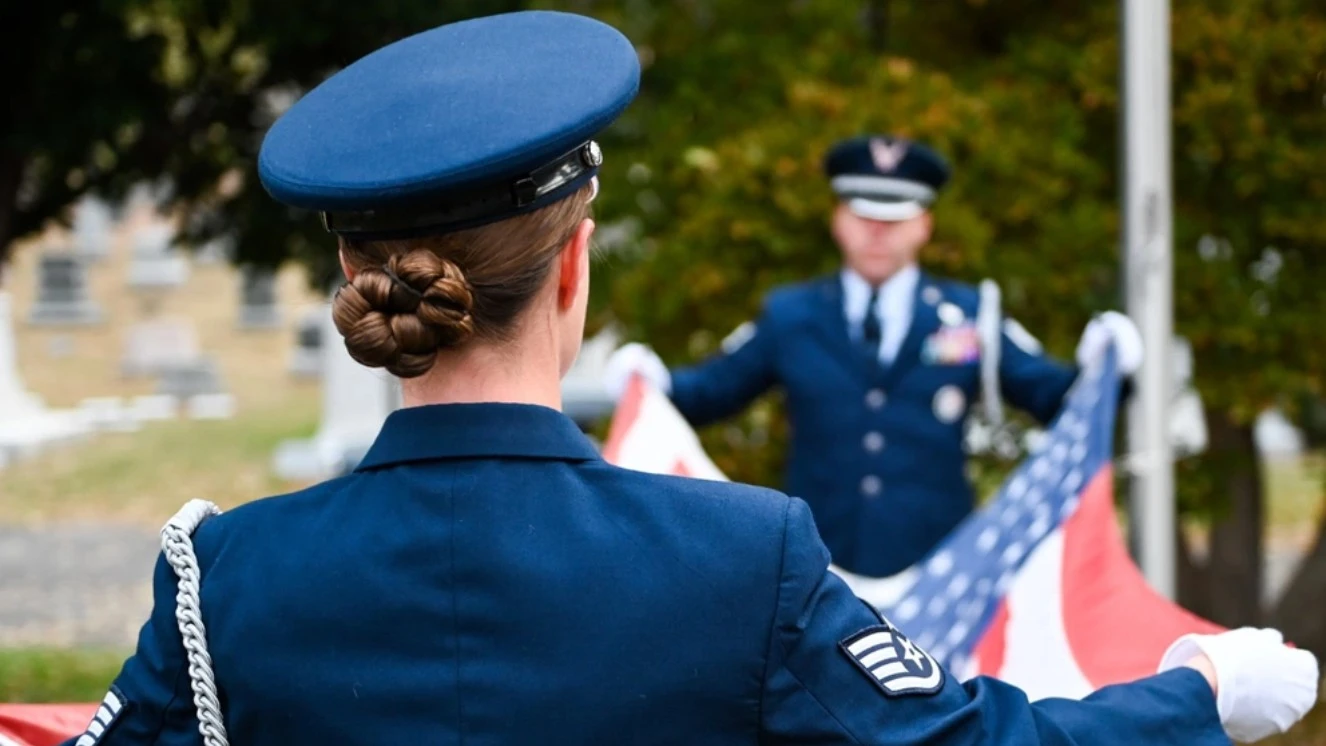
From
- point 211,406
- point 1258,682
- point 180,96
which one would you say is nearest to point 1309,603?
point 180,96

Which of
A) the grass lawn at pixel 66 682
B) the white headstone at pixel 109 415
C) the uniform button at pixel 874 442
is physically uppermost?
the uniform button at pixel 874 442

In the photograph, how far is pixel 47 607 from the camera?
480 inches

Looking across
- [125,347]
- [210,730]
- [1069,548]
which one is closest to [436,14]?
[1069,548]

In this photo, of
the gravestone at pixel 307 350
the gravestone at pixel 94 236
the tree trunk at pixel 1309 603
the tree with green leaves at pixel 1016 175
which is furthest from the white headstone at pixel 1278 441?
the gravestone at pixel 94 236

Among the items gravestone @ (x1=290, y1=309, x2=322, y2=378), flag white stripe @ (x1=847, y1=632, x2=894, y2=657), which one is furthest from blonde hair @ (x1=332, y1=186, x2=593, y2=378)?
gravestone @ (x1=290, y1=309, x2=322, y2=378)

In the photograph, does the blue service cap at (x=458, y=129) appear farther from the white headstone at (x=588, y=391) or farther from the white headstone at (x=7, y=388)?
the white headstone at (x=7, y=388)

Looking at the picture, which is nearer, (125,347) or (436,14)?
(436,14)

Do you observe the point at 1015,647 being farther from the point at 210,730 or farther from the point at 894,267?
the point at 210,730

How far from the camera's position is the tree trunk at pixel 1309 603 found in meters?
7.90

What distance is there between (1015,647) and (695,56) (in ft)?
11.3

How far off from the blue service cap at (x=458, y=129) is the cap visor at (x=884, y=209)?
3113 mm

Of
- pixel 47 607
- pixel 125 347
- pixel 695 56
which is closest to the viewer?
pixel 695 56

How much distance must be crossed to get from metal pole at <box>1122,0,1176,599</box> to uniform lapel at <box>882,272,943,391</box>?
673mm

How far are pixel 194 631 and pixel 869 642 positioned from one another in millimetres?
603
